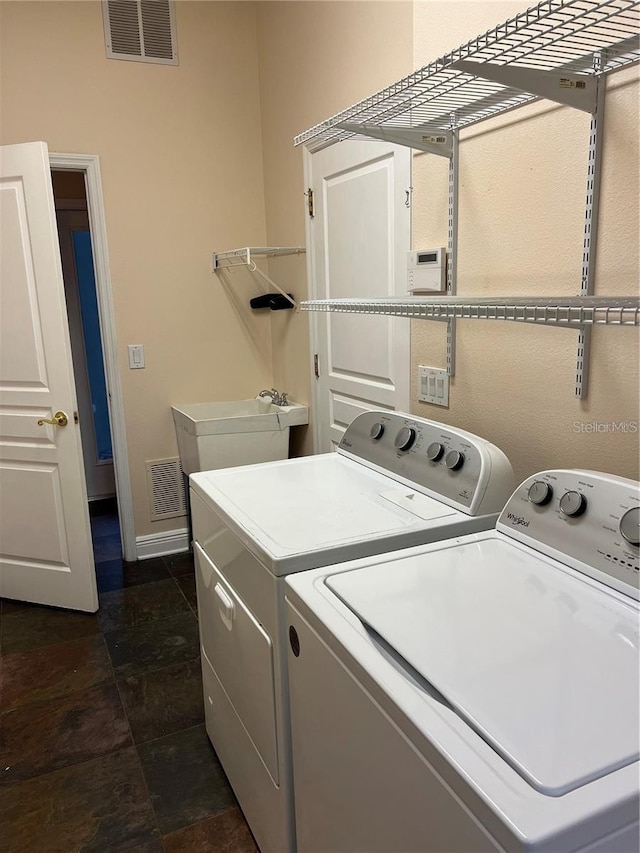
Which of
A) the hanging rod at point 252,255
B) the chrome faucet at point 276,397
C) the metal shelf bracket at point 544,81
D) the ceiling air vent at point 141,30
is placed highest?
the ceiling air vent at point 141,30

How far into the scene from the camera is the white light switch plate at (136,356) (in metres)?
3.31

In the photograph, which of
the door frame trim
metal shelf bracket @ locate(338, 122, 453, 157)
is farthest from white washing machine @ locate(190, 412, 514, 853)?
the door frame trim

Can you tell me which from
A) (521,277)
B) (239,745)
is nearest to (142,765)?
(239,745)

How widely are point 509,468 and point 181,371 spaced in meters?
2.33

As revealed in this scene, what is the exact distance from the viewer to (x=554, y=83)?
126cm

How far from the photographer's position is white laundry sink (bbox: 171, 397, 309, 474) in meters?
3.05

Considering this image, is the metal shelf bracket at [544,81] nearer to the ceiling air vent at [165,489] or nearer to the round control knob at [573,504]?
the round control knob at [573,504]

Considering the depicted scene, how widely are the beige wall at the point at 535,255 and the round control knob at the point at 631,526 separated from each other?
10.3 inches

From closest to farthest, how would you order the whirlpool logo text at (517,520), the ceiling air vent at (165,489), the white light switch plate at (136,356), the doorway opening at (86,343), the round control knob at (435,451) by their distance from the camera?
the whirlpool logo text at (517,520) < the round control knob at (435,451) < the white light switch plate at (136,356) < the ceiling air vent at (165,489) < the doorway opening at (86,343)

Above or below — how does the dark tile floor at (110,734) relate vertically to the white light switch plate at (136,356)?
below

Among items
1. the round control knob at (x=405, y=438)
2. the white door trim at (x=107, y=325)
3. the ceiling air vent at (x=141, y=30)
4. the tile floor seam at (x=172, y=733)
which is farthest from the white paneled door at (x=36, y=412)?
the round control knob at (x=405, y=438)

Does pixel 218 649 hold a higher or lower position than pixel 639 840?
lower

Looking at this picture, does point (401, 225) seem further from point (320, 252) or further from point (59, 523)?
point (59, 523)

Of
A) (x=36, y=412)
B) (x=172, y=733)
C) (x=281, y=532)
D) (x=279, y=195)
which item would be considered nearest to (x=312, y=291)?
(x=279, y=195)
